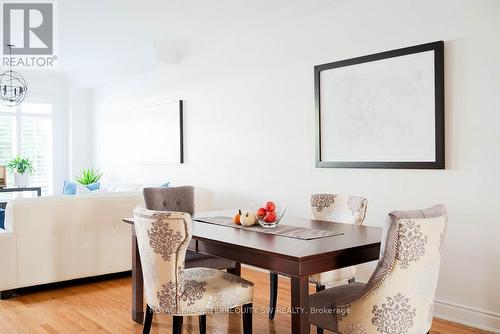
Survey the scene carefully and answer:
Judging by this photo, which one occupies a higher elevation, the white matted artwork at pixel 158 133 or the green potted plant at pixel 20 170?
the white matted artwork at pixel 158 133

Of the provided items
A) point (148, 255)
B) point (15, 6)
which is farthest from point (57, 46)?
point (148, 255)

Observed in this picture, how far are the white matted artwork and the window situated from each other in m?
2.06

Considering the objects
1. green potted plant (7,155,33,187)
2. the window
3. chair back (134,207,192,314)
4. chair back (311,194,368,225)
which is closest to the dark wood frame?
chair back (311,194,368,225)

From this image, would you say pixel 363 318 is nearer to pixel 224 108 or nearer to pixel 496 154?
pixel 496 154

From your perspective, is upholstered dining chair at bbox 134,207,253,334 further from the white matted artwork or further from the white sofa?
the white matted artwork

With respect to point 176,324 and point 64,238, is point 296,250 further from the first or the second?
point 64,238

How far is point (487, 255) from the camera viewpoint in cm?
313

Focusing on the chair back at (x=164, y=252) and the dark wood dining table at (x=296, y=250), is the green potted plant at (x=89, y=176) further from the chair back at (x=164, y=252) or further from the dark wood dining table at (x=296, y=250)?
the chair back at (x=164, y=252)

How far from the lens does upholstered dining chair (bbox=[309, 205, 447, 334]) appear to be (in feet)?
6.38

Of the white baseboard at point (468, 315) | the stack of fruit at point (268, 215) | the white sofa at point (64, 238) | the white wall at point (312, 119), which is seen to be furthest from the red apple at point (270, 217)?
the white sofa at point (64, 238)

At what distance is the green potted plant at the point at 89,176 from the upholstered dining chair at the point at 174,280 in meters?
5.06

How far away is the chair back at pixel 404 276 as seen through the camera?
1.94 meters

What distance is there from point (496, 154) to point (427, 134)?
1.59ft

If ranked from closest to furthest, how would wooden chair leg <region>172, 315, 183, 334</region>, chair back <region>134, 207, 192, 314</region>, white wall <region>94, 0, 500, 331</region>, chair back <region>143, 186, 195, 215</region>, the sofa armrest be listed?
1. chair back <region>134, 207, 192, 314</region>
2. wooden chair leg <region>172, 315, 183, 334</region>
3. white wall <region>94, 0, 500, 331</region>
4. chair back <region>143, 186, 195, 215</region>
5. the sofa armrest
